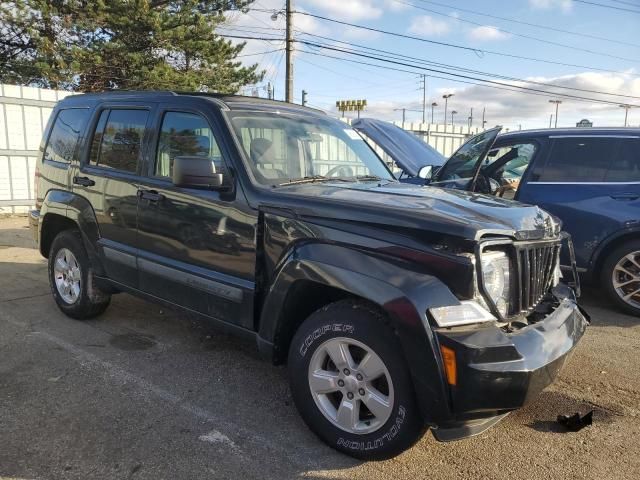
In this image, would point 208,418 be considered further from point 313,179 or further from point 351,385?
point 313,179

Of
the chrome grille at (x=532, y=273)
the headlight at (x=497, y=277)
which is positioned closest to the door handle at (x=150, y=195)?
the headlight at (x=497, y=277)

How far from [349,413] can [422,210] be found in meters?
1.14

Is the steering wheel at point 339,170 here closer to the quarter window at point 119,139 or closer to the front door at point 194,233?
the front door at point 194,233

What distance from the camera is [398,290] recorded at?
244 cm

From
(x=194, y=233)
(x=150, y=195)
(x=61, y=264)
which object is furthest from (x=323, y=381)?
(x=61, y=264)

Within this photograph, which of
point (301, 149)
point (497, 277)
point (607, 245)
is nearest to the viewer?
point (497, 277)

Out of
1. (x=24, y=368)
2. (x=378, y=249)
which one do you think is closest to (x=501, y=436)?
(x=378, y=249)

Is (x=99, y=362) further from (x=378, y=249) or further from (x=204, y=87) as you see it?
(x=204, y=87)

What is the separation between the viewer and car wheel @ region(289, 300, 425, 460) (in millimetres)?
2525

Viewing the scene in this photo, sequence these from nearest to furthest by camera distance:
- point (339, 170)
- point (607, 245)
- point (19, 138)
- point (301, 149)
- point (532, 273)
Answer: point (532, 273) → point (301, 149) → point (339, 170) → point (607, 245) → point (19, 138)

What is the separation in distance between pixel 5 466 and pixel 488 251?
2.70m

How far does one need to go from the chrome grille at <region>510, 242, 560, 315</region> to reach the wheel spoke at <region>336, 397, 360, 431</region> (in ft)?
3.15

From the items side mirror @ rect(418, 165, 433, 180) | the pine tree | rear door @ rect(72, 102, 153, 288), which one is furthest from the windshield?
the pine tree

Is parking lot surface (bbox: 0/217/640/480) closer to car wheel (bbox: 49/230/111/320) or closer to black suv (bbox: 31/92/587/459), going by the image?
car wheel (bbox: 49/230/111/320)
